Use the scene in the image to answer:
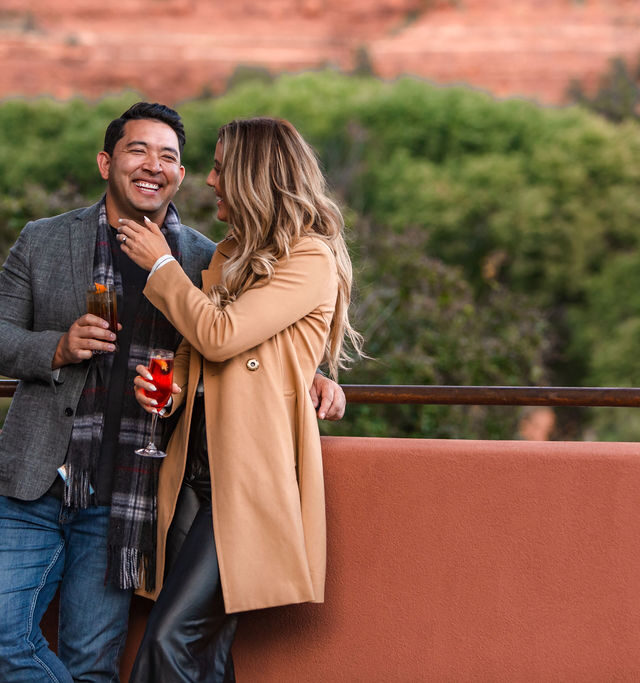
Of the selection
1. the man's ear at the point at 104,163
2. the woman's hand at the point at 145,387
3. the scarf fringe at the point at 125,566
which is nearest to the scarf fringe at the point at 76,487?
the scarf fringe at the point at 125,566

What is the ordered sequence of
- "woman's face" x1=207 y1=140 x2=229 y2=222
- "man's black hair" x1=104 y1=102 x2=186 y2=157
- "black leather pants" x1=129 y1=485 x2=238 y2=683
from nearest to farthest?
"black leather pants" x1=129 y1=485 x2=238 y2=683 < "woman's face" x1=207 y1=140 x2=229 y2=222 < "man's black hair" x1=104 y1=102 x2=186 y2=157

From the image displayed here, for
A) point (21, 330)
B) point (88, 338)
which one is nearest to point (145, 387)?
point (88, 338)

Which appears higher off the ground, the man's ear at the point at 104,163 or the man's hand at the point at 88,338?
the man's ear at the point at 104,163

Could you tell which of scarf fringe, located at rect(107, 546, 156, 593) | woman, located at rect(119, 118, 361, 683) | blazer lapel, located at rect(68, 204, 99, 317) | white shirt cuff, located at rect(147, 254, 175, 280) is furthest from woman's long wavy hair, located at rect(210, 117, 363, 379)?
scarf fringe, located at rect(107, 546, 156, 593)

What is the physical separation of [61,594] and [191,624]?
48 centimetres

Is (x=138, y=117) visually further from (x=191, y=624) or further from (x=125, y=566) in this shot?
(x=191, y=624)

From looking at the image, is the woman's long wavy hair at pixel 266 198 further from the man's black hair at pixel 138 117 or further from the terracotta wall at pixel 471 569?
the terracotta wall at pixel 471 569

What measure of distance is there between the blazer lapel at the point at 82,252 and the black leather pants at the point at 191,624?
658 millimetres

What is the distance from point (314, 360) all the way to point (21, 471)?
80 cm

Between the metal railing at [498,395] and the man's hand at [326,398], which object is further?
the metal railing at [498,395]

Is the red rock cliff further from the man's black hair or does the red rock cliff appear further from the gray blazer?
the gray blazer

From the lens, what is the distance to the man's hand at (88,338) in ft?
7.98

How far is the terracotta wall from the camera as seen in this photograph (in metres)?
2.73

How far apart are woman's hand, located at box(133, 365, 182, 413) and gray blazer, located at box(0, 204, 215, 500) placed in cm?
24
